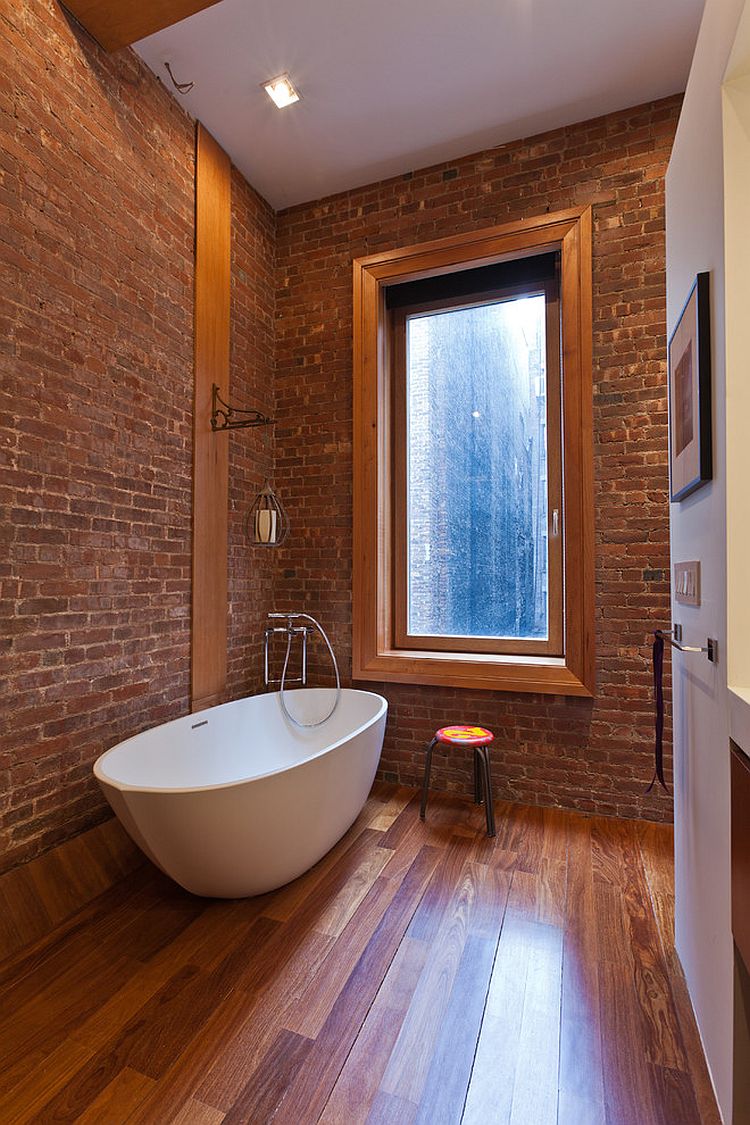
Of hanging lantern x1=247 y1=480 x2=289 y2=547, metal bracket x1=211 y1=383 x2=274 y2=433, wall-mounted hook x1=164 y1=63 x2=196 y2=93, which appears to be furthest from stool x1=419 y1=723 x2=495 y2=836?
wall-mounted hook x1=164 y1=63 x2=196 y2=93

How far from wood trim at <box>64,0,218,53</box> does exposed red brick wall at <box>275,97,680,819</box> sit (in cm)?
134

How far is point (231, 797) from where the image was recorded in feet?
5.38

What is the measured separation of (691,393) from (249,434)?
240 centimetres

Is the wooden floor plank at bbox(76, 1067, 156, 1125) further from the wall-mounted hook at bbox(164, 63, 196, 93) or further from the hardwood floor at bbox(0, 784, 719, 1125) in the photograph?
the wall-mounted hook at bbox(164, 63, 196, 93)

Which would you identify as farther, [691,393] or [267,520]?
[267,520]

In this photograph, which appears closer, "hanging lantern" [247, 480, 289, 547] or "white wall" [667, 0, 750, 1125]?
"white wall" [667, 0, 750, 1125]

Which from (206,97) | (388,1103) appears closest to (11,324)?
(206,97)

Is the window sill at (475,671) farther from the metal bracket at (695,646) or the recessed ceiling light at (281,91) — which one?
the recessed ceiling light at (281,91)

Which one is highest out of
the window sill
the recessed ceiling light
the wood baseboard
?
the recessed ceiling light

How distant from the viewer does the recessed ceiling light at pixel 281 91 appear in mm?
2504

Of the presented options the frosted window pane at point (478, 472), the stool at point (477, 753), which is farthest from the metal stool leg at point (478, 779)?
the frosted window pane at point (478, 472)

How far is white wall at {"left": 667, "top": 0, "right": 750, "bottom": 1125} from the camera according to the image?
111cm

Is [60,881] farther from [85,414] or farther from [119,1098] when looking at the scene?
[85,414]

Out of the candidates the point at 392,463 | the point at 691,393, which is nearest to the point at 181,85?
the point at 392,463
